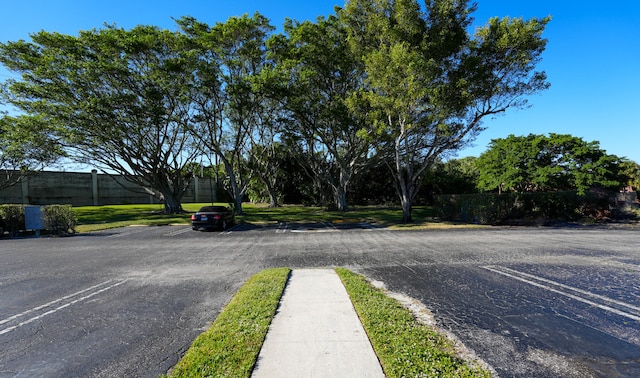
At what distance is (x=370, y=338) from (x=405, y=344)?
16.7 inches

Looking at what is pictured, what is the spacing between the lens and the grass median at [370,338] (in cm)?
333

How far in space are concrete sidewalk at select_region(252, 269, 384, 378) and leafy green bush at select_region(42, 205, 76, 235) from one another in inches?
713

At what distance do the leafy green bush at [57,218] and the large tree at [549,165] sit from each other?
3310cm

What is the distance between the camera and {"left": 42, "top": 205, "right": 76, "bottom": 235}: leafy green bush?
17.9m

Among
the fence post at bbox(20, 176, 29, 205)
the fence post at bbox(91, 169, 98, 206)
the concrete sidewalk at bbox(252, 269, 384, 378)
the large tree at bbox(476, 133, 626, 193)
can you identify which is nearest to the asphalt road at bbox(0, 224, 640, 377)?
the concrete sidewalk at bbox(252, 269, 384, 378)

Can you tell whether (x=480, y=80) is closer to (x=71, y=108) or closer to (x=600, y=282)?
(x=600, y=282)

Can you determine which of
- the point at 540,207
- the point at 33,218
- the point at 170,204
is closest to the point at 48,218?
the point at 33,218

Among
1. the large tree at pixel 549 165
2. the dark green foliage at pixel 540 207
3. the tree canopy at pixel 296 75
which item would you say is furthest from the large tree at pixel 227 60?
the large tree at pixel 549 165

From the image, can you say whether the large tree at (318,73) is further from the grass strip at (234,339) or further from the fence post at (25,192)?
the fence post at (25,192)

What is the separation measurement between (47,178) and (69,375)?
163 ft

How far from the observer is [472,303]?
18.4ft

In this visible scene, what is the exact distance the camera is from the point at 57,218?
18.0m

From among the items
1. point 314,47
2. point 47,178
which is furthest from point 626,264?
point 47,178

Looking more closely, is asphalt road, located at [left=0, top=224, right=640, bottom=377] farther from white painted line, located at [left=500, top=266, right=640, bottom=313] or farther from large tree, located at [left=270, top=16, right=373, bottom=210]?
large tree, located at [left=270, top=16, right=373, bottom=210]
